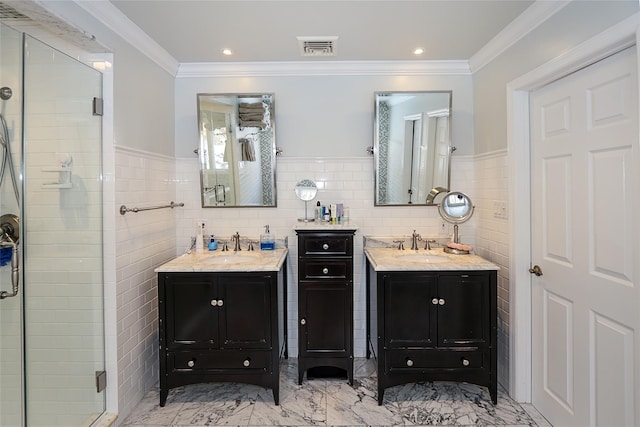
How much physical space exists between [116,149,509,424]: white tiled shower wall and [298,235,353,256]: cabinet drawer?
17.7 inches

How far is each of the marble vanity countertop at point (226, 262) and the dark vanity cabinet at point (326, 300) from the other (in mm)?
249

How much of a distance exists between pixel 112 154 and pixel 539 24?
268cm

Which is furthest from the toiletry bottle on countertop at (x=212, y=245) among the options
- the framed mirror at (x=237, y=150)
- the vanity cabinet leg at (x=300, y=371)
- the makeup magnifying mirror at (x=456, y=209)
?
the makeup magnifying mirror at (x=456, y=209)

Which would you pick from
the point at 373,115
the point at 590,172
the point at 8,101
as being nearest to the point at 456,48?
the point at 373,115

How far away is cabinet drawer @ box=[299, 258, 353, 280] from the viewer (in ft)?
7.61

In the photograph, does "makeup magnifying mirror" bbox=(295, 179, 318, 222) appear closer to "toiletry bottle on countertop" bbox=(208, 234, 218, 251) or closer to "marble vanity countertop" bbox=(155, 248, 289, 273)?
"marble vanity countertop" bbox=(155, 248, 289, 273)

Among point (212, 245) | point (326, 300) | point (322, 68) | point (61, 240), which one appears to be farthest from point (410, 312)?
point (61, 240)

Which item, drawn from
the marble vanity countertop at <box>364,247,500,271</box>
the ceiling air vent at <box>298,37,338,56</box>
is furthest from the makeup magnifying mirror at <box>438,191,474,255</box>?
the ceiling air vent at <box>298,37,338,56</box>

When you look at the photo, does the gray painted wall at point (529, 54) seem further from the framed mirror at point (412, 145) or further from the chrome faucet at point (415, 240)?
the chrome faucet at point (415, 240)

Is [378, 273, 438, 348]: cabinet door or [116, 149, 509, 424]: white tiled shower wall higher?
[116, 149, 509, 424]: white tiled shower wall

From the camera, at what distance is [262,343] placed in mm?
2076

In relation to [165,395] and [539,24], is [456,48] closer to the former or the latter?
[539,24]

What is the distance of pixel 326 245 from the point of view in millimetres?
2342

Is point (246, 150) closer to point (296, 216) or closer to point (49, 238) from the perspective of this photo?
point (296, 216)
